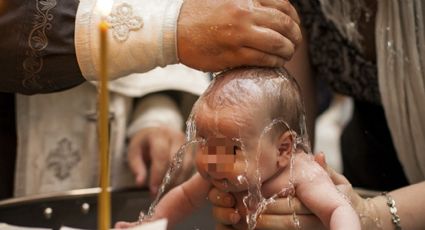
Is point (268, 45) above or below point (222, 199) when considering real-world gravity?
above

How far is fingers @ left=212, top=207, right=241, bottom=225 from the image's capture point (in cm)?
79

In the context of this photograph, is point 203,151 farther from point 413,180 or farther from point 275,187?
point 413,180

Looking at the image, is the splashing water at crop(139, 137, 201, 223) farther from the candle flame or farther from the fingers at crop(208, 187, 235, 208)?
the candle flame

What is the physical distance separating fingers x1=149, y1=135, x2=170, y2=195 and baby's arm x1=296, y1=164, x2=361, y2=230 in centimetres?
36

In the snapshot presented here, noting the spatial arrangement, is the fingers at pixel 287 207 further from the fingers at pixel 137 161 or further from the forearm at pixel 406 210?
the fingers at pixel 137 161

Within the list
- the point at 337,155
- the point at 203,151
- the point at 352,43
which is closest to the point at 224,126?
the point at 203,151

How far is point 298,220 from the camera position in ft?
2.58

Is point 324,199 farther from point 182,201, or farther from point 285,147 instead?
point 182,201

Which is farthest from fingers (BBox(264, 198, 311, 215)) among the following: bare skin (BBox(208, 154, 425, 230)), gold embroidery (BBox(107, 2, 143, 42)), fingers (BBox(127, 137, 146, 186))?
fingers (BBox(127, 137, 146, 186))

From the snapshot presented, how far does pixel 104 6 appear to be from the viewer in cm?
76

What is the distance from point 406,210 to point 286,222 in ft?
0.61

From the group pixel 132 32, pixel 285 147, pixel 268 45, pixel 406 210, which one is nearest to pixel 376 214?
pixel 406 210

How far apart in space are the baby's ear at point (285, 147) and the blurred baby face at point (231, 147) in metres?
0.02

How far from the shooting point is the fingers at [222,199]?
792 millimetres
